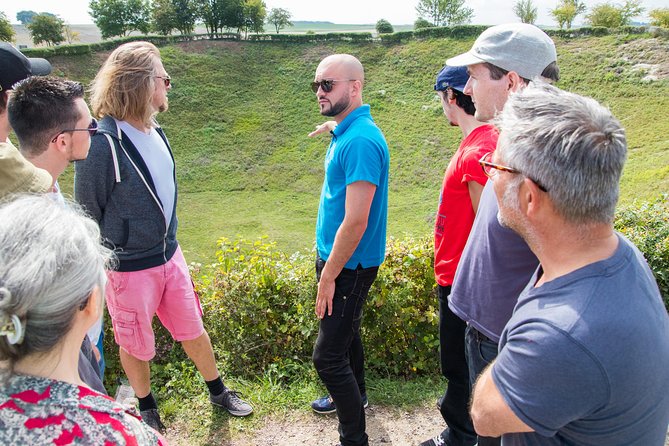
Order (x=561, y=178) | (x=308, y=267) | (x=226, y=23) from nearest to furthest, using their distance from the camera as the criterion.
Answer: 1. (x=561, y=178)
2. (x=308, y=267)
3. (x=226, y=23)

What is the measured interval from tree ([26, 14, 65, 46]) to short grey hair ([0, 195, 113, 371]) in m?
44.9

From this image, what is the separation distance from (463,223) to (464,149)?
40 cm

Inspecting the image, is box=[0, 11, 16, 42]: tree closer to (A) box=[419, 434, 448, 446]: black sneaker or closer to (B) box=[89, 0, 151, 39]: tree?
(B) box=[89, 0, 151, 39]: tree

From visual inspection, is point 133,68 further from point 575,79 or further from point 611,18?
point 611,18

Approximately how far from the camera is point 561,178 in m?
1.51

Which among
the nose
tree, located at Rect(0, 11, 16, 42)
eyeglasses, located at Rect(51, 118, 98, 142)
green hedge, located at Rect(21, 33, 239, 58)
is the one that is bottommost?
eyeglasses, located at Rect(51, 118, 98, 142)

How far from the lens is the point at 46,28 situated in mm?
38719

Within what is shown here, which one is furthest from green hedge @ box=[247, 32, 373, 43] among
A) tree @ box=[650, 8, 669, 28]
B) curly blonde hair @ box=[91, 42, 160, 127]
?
curly blonde hair @ box=[91, 42, 160, 127]

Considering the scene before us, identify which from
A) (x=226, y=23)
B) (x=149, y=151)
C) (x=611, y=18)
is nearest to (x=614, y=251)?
(x=149, y=151)

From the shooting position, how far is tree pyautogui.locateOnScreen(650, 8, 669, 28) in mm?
36375

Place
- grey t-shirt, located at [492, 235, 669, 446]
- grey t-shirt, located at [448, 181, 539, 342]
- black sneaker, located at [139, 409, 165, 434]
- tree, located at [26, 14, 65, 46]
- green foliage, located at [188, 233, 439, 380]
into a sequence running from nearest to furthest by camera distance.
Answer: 1. grey t-shirt, located at [492, 235, 669, 446]
2. grey t-shirt, located at [448, 181, 539, 342]
3. black sneaker, located at [139, 409, 165, 434]
4. green foliage, located at [188, 233, 439, 380]
5. tree, located at [26, 14, 65, 46]

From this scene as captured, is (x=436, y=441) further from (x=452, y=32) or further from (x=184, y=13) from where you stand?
(x=184, y=13)

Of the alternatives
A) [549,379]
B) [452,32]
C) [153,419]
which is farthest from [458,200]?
[452,32]

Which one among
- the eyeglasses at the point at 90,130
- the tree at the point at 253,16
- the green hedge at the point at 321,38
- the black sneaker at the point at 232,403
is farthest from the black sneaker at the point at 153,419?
the tree at the point at 253,16
